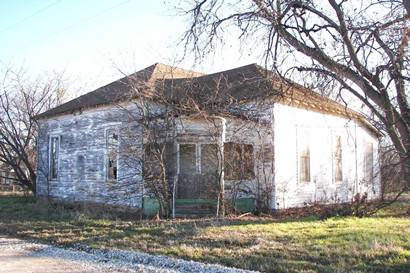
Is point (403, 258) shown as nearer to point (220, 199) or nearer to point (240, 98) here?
point (220, 199)

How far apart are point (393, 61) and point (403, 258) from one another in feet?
11.0

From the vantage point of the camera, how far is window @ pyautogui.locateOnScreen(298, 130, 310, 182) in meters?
18.2

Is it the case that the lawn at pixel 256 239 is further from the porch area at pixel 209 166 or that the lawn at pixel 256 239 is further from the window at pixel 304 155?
the window at pixel 304 155

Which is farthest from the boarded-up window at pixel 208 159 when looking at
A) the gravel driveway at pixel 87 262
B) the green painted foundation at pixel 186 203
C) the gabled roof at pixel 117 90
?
the gravel driveway at pixel 87 262

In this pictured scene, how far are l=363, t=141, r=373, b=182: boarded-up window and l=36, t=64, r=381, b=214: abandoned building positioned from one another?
1955 mm

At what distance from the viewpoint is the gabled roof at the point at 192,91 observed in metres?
15.9

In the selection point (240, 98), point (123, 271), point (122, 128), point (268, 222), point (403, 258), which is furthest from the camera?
point (122, 128)

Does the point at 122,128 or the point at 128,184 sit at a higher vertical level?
the point at 122,128

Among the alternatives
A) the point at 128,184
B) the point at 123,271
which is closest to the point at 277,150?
the point at 128,184

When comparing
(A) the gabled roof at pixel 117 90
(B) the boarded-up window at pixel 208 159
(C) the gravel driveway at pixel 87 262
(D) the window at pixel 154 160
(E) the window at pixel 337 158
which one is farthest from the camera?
(E) the window at pixel 337 158

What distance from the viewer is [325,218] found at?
48.6ft

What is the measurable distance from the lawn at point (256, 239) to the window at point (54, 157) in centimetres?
709

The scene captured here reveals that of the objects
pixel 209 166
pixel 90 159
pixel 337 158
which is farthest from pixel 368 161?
pixel 90 159

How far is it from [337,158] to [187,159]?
282 inches
